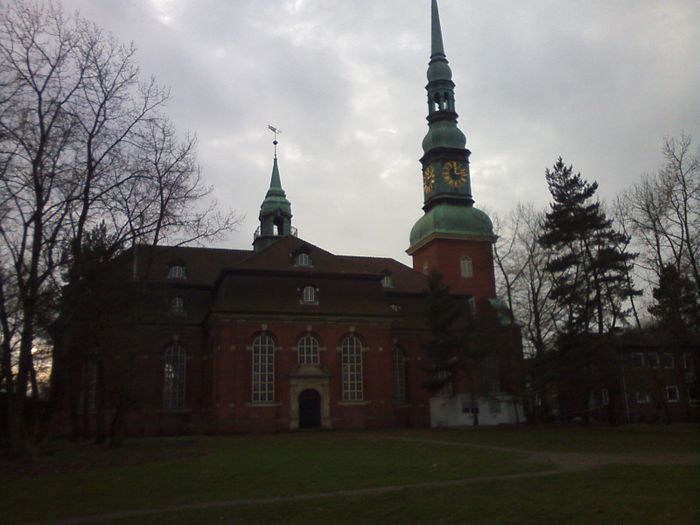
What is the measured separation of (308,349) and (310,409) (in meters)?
3.77

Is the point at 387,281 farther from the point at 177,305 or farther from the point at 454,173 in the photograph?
the point at 177,305

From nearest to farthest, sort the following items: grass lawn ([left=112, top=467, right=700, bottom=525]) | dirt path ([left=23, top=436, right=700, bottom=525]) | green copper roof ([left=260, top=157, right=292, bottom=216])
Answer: grass lawn ([left=112, top=467, right=700, bottom=525])
dirt path ([left=23, top=436, right=700, bottom=525])
green copper roof ([left=260, top=157, right=292, bottom=216])

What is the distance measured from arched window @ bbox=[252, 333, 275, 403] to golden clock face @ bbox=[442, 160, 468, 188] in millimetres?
22085

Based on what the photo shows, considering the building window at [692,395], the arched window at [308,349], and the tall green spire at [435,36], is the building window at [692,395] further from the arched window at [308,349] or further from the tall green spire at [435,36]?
the tall green spire at [435,36]

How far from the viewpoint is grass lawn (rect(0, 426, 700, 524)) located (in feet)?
32.0

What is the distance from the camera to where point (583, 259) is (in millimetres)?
35844

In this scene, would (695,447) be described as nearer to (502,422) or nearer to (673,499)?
(673,499)

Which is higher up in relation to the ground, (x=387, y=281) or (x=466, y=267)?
(x=466, y=267)

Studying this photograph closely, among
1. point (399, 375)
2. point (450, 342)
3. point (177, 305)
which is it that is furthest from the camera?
point (399, 375)

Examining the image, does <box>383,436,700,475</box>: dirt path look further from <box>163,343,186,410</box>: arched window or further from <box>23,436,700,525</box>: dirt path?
<box>163,343,186,410</box>: arched window

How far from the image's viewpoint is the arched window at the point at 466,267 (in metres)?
53.3

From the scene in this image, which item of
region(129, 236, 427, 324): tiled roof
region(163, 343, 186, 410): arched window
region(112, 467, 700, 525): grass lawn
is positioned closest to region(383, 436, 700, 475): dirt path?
region(112, 467, 700, 525): grass lawn

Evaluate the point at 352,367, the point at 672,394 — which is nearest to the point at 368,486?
the point at 352,367

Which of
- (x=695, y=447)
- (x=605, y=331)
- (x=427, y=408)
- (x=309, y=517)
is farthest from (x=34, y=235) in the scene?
(x=427, y=408)
